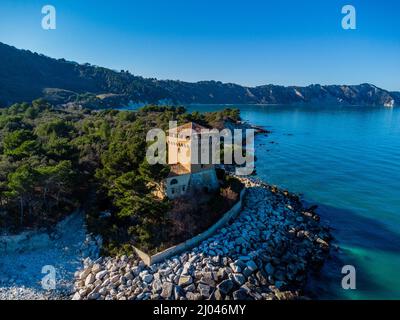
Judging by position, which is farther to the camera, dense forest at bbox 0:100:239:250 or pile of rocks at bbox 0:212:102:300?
dense forest at bbox 0:100:239:250

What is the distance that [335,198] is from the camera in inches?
1374

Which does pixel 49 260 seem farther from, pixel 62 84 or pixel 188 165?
pixel 62 84

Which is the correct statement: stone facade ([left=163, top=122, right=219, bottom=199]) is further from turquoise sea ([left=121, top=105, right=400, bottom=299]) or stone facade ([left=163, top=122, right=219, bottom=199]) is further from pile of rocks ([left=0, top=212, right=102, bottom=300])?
turquoise sea ([left=121, top=105, right=400, bottom=299])

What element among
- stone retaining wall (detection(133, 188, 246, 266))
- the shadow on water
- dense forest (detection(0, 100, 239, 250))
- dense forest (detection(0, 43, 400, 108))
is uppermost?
dense forest (detection(0, 43, 400, 108))

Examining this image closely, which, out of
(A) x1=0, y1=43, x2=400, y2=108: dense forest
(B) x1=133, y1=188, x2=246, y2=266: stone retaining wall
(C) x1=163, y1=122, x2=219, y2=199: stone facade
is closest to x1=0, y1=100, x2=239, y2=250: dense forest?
(B) x1=133, y1=188, x2=246, y2=266: stone retaining wall

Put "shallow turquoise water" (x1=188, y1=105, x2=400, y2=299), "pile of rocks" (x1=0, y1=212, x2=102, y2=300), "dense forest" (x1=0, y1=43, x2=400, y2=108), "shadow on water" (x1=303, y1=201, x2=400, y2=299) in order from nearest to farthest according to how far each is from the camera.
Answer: "pile of rocks" (x1=0, y1=212, x2=102, y2=300) < "shadow on water" (x1=303, y1=201, x2=400, y2=299) < "shallow turquoise water" (x1=188, y1=105, x2=400, y2=299) < "dense forest" (x1=0, y1=43, x2=400, y2=108)

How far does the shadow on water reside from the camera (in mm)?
19891

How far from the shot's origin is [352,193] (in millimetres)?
36281

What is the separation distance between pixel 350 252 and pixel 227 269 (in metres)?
11.2

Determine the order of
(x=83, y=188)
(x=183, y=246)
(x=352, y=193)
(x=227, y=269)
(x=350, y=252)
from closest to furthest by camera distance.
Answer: (x=227, y=269) < (x=183, y=246) < (x=350, y=252) < (x=83, y=188) < (x=352, y=193)

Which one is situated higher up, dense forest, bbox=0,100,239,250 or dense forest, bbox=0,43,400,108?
dense forest, bbox=0,43,400,108

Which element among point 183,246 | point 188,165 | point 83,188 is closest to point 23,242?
point 83,188

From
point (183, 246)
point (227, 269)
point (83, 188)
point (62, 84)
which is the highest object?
point (62, 84)
